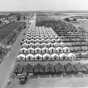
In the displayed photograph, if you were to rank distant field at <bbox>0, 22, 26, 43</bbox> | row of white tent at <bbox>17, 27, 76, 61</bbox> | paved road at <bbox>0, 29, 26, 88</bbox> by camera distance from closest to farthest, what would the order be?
paved road at <bbox>0, 29, 26, 88</bbox> → row of white tent at <bbox>17, 27, 76, 61</bbox> → distant field at <bbox>0, 22, 26, 43</bbox>

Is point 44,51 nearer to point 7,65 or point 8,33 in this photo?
point 7,65

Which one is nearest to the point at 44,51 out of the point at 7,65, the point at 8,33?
the point at 7,65

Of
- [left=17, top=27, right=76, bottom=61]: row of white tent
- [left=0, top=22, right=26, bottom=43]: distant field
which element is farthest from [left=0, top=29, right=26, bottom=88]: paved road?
[left=0, top=22, right=26, bottom=43]: distant field

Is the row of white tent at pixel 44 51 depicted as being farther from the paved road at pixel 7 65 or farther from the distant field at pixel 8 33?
the distant field at pixel 8 33

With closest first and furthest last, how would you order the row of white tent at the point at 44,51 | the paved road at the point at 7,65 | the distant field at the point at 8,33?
the paved road at the point at 7,65 → the row of white tent at the point at 44,51 → the distant field at the point at 8,33

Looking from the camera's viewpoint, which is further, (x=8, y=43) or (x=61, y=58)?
(x=8, y=43)

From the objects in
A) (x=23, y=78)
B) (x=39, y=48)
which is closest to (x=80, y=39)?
(x=39, y=48)

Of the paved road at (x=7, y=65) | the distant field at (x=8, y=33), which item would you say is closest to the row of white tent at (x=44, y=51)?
the paved road at (x=7, y=65)

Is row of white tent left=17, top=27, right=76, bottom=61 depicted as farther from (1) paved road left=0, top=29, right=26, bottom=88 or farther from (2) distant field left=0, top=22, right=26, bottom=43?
(2) distant field left=0, top=22, right=26, bottom=43

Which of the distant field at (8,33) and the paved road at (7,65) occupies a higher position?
the distant field at (8,33)

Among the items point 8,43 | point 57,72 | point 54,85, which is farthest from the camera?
point 8,43

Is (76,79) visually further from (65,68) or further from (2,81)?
(2,81)
